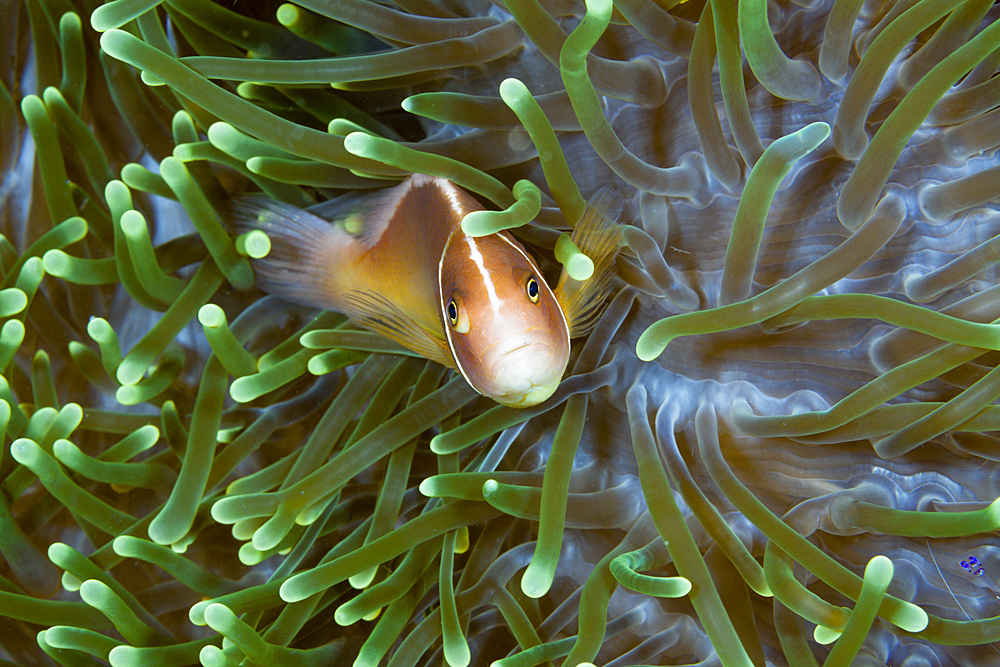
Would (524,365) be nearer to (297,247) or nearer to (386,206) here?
(386,206)

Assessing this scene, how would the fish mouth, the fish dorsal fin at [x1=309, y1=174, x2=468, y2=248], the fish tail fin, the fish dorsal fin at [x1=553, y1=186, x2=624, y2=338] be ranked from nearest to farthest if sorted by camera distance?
the fish mouth < the fish dorsal fin at [x1=553, y1=186, x2=624, y2=338] < the fish dorsal fin at [x1=309, y1=174, x2=468, y2=248] < the fish tail fin

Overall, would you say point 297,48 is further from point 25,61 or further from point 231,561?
point 231,561

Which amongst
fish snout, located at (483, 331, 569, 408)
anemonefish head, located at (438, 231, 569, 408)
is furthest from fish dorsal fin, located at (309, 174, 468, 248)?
fish snout, located at (483, 331, 569, 408)

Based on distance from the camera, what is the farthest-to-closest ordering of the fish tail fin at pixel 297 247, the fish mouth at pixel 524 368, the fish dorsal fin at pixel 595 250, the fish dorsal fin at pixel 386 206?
1. the fish tail fin at pixel 297 247
2. the fish dorsal fin at pixel 386 206
3. the fish dorsal fin at pixel 595 250
4. the fish mouth at pixel 524 368

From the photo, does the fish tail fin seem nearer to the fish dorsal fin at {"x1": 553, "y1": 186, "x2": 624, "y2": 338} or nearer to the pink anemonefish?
the pink anemonefish

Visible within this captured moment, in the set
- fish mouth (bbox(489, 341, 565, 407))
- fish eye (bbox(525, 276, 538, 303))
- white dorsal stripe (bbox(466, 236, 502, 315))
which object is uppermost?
white dorsal stripe (bbox(466, 236, 502, 315))

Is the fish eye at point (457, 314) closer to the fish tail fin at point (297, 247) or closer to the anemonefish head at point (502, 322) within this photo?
the anemonefish head at point (502, 322)

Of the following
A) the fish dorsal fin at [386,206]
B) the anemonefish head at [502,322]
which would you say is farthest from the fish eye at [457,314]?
the fish dorsal fin at [386,206]
